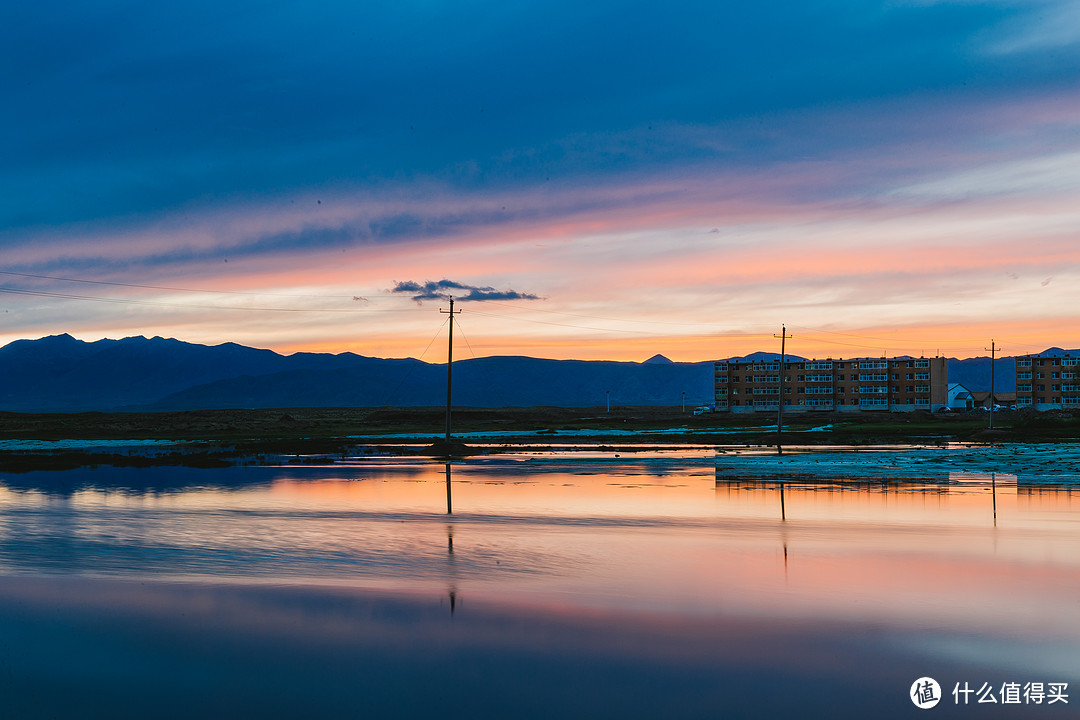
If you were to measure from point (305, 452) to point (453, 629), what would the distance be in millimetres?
56922

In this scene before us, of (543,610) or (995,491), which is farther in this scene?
(995,491)

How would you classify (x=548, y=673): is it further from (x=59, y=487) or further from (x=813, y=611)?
(x=59, y=487)

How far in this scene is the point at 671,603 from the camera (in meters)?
14.6

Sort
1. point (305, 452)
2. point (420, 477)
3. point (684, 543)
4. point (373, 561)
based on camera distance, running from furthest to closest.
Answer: point (305, 452) < point (420, 477) < point (684, 543) < point (373, 561)

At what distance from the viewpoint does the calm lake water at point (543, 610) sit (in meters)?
10.2

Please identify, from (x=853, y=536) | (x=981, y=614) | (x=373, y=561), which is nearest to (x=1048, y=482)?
(x=853, y=536)

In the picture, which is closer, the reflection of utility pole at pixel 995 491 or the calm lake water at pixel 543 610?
the calm lake water at pixel 543 610

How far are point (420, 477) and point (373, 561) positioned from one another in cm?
2398

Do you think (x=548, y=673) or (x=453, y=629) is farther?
(x=453, y=629)

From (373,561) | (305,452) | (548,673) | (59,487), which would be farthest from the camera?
(305,452)

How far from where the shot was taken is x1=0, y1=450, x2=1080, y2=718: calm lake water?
10.2 meters

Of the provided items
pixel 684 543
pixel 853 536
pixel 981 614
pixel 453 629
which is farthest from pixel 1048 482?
pixel 453 629

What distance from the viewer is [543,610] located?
1420 cm

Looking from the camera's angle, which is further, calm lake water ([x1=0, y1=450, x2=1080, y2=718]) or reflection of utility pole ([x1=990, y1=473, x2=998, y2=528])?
reflection of utility pole ([x1=990, y1=473, x2=998, y2=528])
